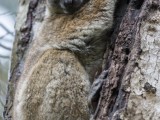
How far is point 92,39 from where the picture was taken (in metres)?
4.32

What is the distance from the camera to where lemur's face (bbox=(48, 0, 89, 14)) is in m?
4.41

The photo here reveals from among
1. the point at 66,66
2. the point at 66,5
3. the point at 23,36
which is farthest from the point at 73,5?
the point at 23,36

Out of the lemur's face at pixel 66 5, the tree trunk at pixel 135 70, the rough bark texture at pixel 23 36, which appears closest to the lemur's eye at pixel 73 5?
the lemur's face at pixel 66 5

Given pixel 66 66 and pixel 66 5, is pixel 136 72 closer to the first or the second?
pixel 66 66

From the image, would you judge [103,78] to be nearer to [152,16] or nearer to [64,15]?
[152,16]

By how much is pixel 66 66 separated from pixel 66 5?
712 mm

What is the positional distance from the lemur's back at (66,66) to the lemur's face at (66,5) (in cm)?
5

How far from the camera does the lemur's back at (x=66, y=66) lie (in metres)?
4.01

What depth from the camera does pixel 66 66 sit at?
13.6 ft

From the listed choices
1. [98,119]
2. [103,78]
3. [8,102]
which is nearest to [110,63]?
[103,78]

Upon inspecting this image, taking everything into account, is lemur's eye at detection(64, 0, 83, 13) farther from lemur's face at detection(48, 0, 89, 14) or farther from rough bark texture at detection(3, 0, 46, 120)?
rough bark texture at detection(3, 0, 46, 120)

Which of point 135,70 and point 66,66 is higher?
point 135,70

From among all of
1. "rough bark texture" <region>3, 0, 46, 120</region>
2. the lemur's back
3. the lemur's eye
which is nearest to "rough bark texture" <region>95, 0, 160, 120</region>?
the lemur's back

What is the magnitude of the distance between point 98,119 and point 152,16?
0.84 metres
